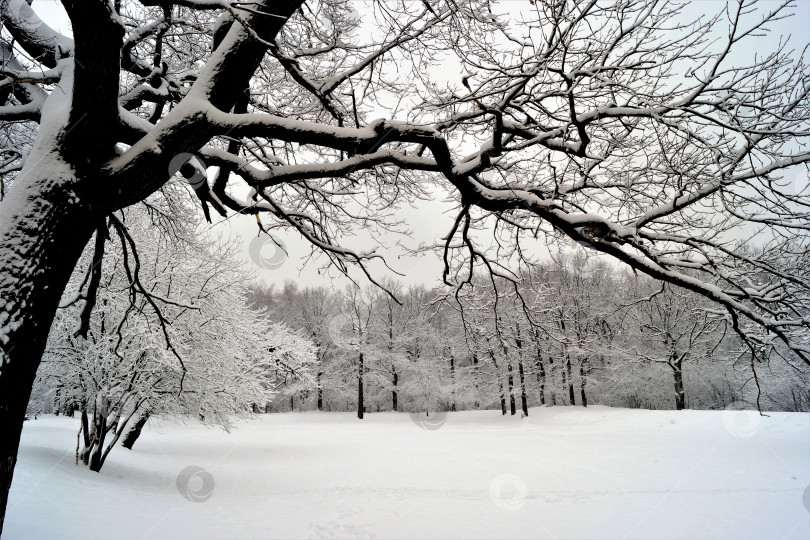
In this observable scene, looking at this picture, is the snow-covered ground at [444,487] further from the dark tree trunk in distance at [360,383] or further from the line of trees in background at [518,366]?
the dark tree trunk in distance at [360,383]

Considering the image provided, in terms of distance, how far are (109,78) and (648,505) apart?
35.2ft

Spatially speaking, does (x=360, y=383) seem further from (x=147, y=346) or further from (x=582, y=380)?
(x=147, y=346)

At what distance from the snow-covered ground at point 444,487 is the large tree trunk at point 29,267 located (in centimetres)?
340

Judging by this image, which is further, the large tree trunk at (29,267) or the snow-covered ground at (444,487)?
the snow-covered ground at (444,487)

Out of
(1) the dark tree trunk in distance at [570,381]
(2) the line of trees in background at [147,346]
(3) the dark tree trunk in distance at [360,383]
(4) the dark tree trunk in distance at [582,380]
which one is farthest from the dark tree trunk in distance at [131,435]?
(4) the dark tree trunk in distance at [582,380]

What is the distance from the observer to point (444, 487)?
34.7 ft

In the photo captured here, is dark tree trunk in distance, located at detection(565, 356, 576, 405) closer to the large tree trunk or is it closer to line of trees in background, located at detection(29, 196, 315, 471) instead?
line of trees in background, located at detection(29, 196, 315, 471)

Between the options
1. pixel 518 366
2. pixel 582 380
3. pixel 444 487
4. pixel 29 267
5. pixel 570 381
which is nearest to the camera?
pixel 29 267

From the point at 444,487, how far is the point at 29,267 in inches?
398

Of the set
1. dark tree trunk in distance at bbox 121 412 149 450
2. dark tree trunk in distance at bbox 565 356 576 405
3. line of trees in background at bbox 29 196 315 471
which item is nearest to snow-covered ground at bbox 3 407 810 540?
dark tree trunk in distance at bbox 121 412 149 450

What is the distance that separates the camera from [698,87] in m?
3.38

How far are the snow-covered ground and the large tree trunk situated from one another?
3.40 metres

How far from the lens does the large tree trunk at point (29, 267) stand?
237 cm

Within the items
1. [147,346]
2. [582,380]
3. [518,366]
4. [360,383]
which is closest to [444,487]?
[147,346]
